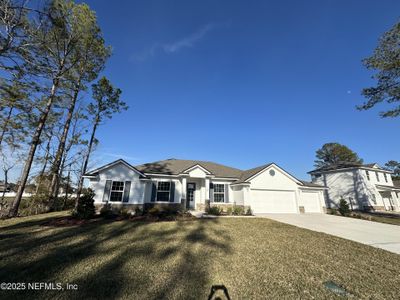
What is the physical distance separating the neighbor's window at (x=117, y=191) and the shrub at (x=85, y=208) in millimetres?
2546

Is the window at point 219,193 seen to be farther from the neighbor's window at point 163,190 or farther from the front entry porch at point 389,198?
the front entry porch at point 389,198

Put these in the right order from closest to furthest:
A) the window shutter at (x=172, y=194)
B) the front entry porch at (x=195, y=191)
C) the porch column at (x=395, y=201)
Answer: the window shutter at (x=172, y=194)
the front entry porch at (x=195, y=191)
the porch column at (x=395, y=201)

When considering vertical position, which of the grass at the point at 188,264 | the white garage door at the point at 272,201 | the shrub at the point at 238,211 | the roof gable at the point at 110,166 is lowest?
the grass at the point at 188,264

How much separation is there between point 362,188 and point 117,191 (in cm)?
3155

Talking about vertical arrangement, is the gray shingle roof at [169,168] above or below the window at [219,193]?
above

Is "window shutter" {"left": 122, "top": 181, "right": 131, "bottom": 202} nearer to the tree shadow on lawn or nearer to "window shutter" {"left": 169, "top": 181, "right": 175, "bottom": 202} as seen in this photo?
"window shutter" {"left": 169, "top": 181, "right": 175, "bottom": 202}

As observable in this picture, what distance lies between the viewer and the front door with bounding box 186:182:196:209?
17.0 m

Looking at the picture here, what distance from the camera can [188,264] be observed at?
201 inches

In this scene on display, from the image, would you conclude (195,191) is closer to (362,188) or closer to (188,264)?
(188,264)

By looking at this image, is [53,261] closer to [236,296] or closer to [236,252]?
[236,296]

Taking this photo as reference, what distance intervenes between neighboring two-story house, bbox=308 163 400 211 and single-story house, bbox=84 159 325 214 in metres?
10.7

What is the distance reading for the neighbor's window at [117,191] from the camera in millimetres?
13995

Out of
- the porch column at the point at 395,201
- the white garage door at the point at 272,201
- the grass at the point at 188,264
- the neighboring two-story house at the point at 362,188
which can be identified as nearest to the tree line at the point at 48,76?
the grass at the point at 188,264

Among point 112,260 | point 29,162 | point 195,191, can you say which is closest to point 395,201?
point 195,191
